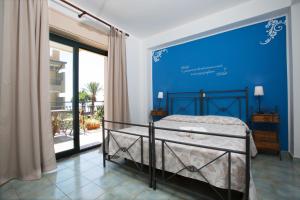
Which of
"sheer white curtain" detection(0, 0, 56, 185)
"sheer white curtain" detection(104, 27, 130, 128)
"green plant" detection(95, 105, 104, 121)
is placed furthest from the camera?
"green plant" detection(95, 105, 104, 121)

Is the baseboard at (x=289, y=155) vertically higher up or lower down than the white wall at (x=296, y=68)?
lower down

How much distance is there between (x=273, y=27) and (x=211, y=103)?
5.69ft

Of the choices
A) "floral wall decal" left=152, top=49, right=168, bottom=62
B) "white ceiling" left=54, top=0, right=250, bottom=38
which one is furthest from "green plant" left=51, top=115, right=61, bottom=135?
"floral wall decal" left=152, top=49, right=168, bottom=62

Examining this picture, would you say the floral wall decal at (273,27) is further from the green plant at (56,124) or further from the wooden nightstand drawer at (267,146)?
the green plant at (56,124)

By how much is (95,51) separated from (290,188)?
3766 mm

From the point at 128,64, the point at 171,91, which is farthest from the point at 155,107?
the point at 128,64

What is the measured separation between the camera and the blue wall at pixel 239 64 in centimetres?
267

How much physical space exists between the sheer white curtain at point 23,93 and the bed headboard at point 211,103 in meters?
2.75

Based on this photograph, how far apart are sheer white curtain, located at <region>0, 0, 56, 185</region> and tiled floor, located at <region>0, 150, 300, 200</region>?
0.24 m

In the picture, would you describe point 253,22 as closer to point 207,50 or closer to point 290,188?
point 207,50

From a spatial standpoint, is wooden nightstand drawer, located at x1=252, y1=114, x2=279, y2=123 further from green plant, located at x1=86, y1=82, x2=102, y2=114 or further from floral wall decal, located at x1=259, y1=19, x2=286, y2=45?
green plant, located at x1=86, y1=82, x2=102, y2=114

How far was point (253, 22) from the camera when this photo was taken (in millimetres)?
2854

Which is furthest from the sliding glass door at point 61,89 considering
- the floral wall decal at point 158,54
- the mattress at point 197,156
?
the floral wall decal at point 158,54

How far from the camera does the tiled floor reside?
5.20 feet
